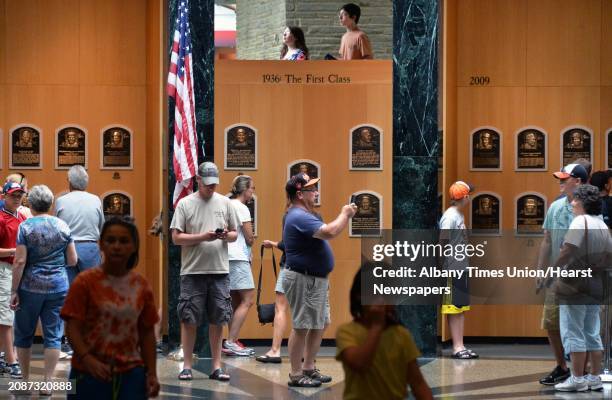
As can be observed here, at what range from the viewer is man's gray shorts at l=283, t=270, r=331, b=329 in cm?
1002

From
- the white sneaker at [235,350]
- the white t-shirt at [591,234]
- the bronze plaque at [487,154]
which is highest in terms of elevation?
the bronze plaque at [487,154]

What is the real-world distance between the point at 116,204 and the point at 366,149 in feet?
9.48

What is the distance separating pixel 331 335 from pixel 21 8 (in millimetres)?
4927

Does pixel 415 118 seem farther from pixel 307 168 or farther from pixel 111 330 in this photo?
pixel 111 330

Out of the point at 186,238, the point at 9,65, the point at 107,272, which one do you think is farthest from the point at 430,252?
the point at 107,272

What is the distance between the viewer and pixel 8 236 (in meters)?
10.4

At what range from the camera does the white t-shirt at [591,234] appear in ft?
32.0

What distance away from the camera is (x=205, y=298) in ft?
34.9

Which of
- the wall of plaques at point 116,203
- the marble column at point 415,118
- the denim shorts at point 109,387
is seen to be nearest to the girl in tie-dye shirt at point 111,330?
the denim shorts at point 109,387

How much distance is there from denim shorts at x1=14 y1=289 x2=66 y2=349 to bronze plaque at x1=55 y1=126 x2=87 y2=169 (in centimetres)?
392

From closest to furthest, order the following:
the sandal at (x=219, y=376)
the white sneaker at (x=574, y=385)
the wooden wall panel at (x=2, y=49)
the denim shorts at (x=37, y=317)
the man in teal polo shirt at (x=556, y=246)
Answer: the denim shorts at (x=37, y=317), the white sneaker at (x=574, y=385), the man in teal polo shirt at (x=556, y=246), the sandal at (x=219, y=376), the wooden wall panel at (x=2, y=49)

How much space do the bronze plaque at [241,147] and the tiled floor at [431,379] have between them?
6.53 ft

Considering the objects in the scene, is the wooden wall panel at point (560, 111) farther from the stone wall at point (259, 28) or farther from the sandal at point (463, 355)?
the stone wall at point (259, 28)

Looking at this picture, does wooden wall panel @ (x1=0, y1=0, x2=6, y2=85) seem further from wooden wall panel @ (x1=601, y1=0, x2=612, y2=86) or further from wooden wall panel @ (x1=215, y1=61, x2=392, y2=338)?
wooden wall panel @ (x1=601, y1=0, x2=612, y2=86)
